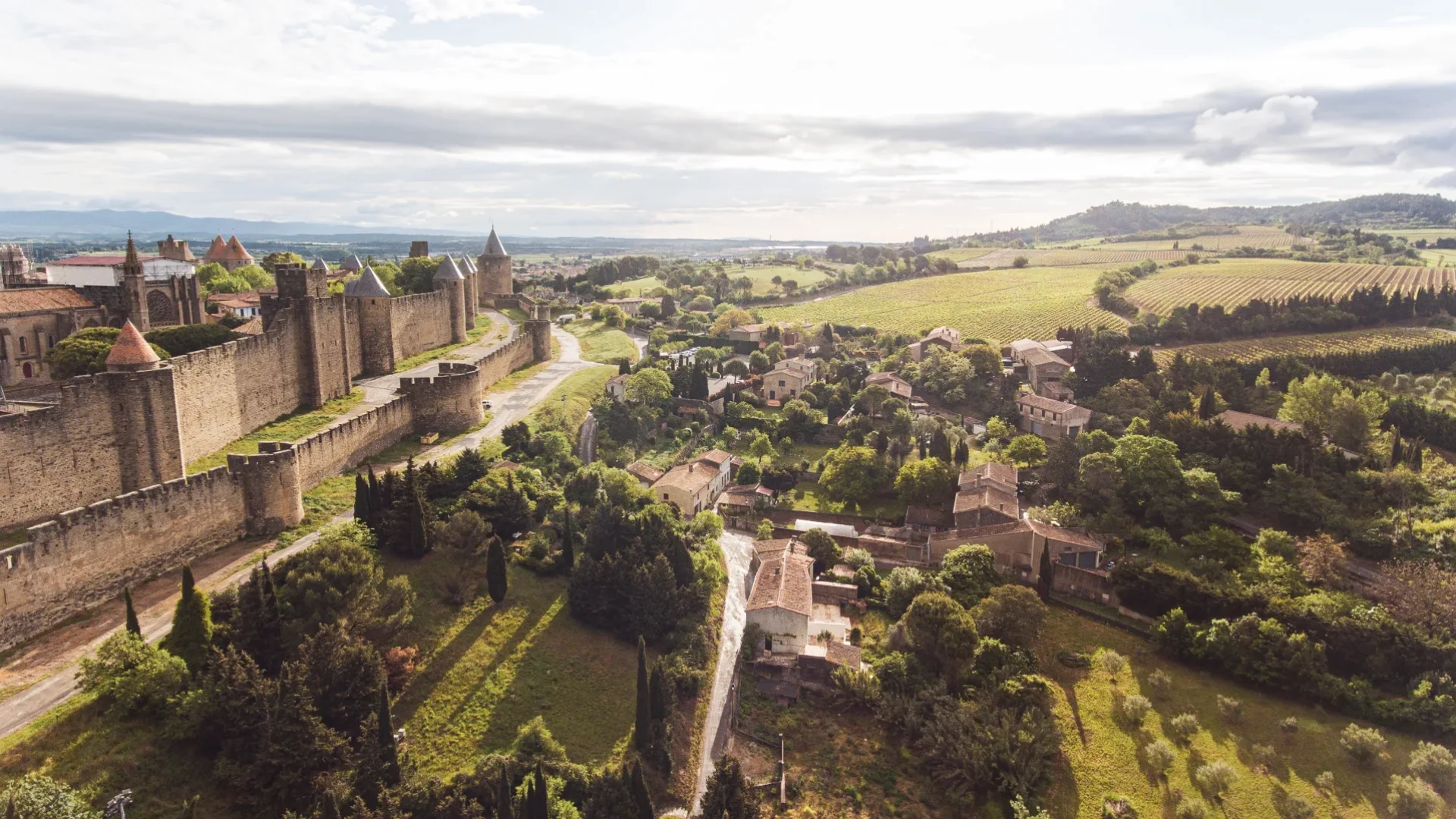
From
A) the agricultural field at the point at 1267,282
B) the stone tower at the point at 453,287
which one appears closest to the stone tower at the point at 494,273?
the stone tower at the point at 453,287

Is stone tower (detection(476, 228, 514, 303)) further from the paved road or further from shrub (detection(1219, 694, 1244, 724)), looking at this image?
shrub (detection(1219, 694, 1244, 724))

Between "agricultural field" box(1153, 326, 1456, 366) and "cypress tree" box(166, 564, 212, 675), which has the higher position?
"agricultural field" box(1153, 326, 1456, 366)

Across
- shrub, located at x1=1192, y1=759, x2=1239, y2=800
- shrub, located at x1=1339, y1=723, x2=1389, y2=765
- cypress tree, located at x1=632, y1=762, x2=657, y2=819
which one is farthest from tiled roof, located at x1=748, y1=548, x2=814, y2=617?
→ shrub, located at x1=1339, y1=723, x2=1389, y2=765

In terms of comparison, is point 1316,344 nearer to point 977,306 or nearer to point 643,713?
point 977,306

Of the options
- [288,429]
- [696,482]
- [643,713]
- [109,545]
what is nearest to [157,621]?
[109,545]

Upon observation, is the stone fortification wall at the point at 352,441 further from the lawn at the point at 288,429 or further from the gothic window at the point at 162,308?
the gothic window at the point at 162,308

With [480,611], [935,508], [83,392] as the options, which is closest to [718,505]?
[935,508]

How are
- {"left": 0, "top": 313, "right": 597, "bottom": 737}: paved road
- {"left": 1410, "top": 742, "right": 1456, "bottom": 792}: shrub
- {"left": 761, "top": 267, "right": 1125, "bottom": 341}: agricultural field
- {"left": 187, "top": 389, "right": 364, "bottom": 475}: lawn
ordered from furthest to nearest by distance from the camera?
1. {"left": 761, "top": 267, "right": 1125, "bottom": 341}: agricultural field
2. {"left": 187, "top": 389, "right": 364, "bottom": 475}: lawn
3. {"left": 1410, "top": 742, "right": 1456, "bottom": 792}: shrub
4. {"left": 0, "top": 313, "right": 597, "bottom": 737}: paved road
